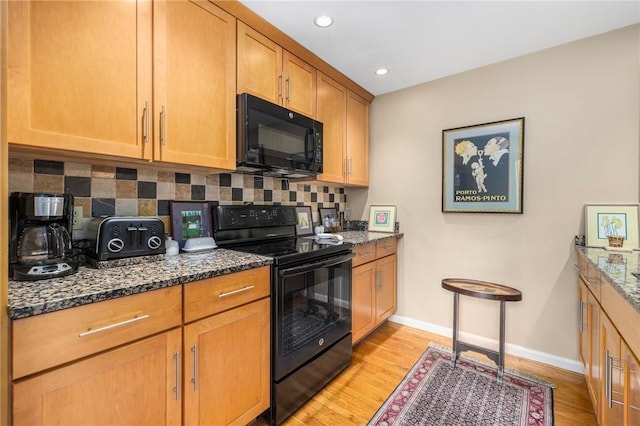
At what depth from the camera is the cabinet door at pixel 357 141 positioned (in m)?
2.71

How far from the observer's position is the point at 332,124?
2.48 metres

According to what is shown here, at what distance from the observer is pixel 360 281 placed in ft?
7.38

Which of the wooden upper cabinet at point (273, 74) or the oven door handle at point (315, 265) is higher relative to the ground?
the wooden upper cabinet at point (273, 74)

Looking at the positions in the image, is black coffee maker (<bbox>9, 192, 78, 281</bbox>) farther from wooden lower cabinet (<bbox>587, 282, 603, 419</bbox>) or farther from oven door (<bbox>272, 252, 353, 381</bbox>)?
wooden lower cabinet (<bbox>587, 282, 603, 419</bbox>)

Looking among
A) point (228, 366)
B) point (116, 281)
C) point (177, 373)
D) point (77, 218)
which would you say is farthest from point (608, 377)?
point (77, 218)

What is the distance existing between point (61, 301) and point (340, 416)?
1.48 m

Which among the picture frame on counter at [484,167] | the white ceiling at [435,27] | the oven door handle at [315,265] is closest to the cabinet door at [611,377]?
the picture frame on counter at [484,167]

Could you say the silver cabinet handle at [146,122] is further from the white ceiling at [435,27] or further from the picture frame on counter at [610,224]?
the picture frame on counter at [610,224]

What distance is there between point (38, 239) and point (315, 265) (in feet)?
4.04

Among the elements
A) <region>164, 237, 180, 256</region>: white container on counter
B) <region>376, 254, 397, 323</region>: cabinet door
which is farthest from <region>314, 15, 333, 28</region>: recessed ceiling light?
<region>376, 254, 397, 323</region>: cabinet door

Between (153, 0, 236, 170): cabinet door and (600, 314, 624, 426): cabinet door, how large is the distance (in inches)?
78.0

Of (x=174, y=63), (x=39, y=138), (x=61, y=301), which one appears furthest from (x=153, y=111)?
(x=61, y=301)

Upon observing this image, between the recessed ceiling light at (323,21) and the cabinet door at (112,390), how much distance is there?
6.18 feet

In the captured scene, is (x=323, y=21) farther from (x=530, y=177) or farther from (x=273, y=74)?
(x=530, y=177)
